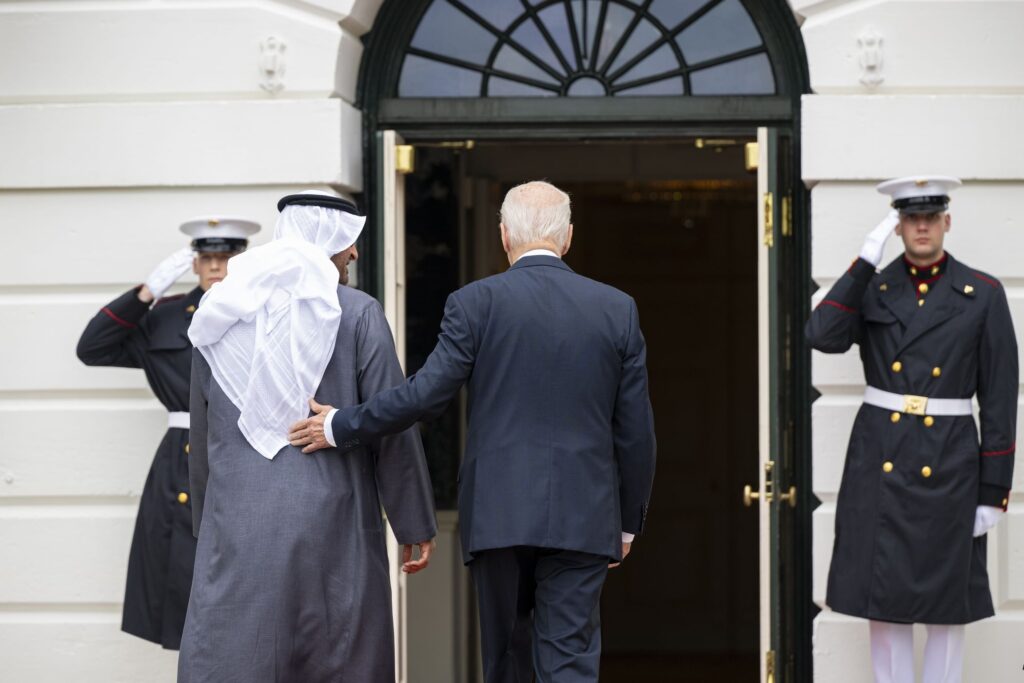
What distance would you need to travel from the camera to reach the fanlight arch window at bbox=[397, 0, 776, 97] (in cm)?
630

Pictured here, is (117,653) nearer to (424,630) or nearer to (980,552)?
(424,630)

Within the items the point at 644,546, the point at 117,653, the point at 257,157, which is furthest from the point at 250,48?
the point at 644,546

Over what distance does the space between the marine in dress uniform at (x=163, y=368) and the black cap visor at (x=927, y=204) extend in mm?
2315

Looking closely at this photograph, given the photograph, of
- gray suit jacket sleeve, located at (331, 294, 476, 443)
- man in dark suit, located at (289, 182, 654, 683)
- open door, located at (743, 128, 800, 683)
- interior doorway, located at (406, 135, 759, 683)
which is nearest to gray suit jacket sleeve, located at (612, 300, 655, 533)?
man in dark suit, located at (289, 182, 654, 683)

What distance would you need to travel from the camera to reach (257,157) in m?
6.06

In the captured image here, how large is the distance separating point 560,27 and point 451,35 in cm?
44

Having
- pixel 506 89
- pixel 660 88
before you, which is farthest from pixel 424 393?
pixel 660 88

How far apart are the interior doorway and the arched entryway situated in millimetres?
12

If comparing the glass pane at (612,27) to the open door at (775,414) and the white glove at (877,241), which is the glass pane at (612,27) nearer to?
the open door at (775,414)

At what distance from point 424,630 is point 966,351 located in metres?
3.02

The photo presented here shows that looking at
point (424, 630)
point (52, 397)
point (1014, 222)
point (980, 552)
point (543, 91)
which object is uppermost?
point (543, 91)

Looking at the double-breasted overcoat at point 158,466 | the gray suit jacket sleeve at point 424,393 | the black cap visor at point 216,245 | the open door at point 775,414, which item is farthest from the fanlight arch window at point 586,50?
the gray suit jacket sleeve at point 424,393

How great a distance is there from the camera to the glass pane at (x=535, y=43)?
634cm

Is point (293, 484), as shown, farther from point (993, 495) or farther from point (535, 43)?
point (535, 43)
